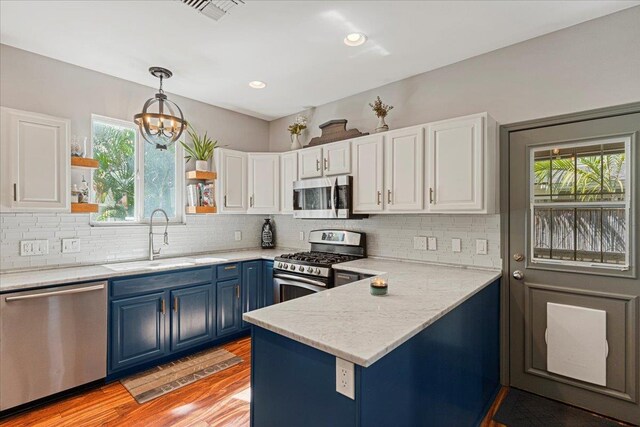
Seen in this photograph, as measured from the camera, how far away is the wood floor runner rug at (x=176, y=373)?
8.58ft

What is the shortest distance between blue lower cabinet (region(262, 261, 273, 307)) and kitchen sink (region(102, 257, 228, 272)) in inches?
20.7

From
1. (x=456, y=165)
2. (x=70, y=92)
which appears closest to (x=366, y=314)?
(x=456, y=165)

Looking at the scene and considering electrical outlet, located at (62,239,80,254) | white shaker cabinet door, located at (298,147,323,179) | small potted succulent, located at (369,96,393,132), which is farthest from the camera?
white shaker cabinet door, located at (298,147,323,179)

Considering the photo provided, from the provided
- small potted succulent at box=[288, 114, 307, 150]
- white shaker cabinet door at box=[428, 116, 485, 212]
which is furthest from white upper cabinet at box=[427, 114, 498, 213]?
small potted succulent at box=[288, 114, 307, 150]

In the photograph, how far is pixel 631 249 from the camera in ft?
7.15

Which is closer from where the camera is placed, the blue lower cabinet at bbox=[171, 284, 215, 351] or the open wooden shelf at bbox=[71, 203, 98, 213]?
the open wooden shelf at bbox=[71, 203, 98, 213]

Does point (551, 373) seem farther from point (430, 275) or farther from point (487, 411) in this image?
point (430, 275)

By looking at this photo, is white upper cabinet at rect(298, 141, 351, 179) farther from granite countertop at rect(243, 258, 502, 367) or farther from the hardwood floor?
the hardwood floor

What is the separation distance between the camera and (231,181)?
13.0ft

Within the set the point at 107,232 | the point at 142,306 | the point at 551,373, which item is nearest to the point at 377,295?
the point at 551,373

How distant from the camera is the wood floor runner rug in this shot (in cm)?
262

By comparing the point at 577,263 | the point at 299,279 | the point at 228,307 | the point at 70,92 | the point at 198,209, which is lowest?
the point at 228,307

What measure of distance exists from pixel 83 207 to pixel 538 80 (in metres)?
3.88

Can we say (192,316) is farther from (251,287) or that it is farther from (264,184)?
(264,184)
